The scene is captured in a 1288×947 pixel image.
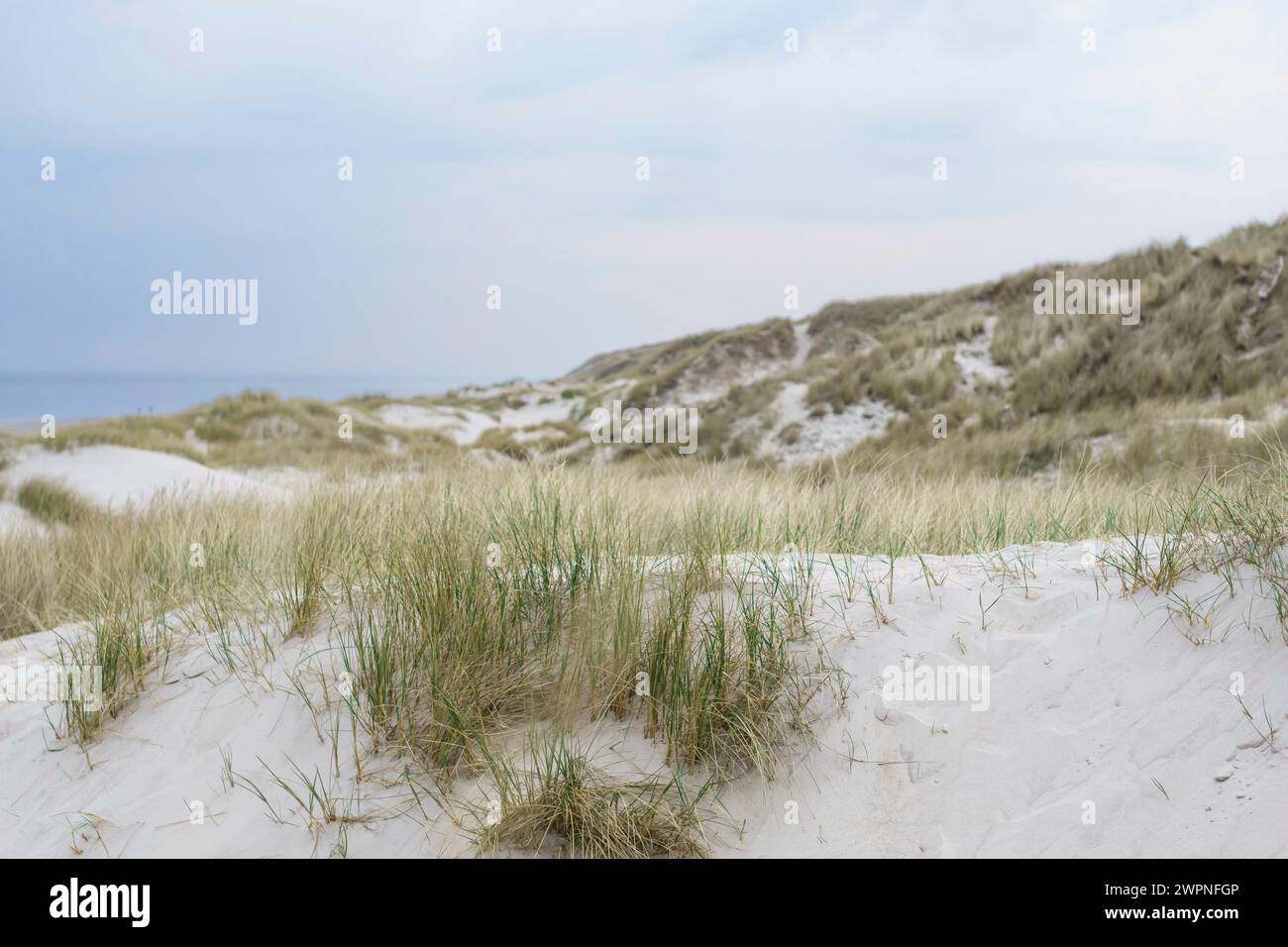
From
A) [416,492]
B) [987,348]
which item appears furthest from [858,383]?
[416,492]

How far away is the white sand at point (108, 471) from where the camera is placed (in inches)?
420

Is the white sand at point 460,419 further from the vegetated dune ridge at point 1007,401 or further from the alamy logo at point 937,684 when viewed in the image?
the alamy logo at point 937,684

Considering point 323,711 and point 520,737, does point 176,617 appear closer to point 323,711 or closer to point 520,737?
point 323,711

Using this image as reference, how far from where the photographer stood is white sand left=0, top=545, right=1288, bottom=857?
8.02 ft

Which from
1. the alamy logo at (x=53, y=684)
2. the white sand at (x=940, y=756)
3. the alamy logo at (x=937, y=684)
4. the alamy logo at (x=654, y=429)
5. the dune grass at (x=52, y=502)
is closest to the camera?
the white sand at (x=940, y=756)

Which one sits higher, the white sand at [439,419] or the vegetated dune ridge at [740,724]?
the white sand at [439,419]

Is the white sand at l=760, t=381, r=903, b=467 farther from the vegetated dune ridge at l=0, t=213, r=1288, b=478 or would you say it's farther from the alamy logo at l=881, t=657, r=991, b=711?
the alamy logo at l=881, t=657, r=991, b=711

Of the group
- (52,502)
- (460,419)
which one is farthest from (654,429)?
(460,419)
